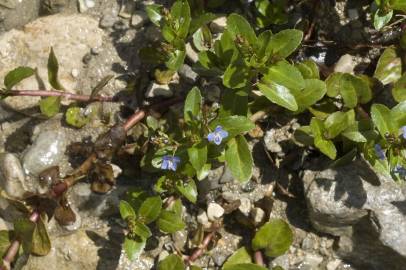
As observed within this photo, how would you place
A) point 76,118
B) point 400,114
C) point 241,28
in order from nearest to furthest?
1. point 241,28
2. point 400,114
3. point 76,118

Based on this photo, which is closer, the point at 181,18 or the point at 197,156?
the point at 197,156

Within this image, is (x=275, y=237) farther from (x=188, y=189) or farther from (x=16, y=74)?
(x=16, y=74)

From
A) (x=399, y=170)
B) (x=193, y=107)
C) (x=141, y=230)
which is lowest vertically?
(x=141, y=230)

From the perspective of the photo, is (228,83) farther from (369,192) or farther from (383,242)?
(383,242)

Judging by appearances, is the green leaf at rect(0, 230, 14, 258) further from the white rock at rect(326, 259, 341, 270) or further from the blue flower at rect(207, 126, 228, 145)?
the white rock at rect(326, 259, 341, 270)

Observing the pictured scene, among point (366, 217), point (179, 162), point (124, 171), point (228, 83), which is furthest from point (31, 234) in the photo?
point (366, 217)

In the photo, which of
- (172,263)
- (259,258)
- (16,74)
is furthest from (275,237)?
(16,74)
